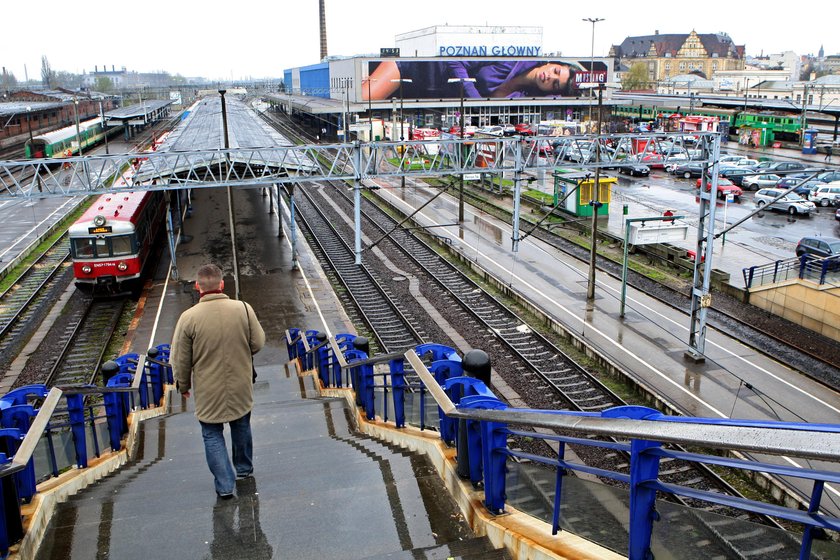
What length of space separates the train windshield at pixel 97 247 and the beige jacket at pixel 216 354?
56.5ft

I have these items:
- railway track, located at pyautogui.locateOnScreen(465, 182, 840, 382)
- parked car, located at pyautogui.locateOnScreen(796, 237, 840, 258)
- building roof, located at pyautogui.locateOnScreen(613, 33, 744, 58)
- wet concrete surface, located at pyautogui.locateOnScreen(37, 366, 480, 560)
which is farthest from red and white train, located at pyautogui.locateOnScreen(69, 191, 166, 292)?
building roof, located at pyautogui.locateOnScreen(613, 33, 744, 58)

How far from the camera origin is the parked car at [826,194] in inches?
1409

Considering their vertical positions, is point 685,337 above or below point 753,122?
below

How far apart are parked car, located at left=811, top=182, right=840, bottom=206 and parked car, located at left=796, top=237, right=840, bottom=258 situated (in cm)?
1358

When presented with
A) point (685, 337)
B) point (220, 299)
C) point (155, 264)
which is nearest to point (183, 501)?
point (220, 299)

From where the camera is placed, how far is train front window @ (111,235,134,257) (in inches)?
813

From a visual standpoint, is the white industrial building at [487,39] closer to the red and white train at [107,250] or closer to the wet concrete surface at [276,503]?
the red and white train at [107,250]

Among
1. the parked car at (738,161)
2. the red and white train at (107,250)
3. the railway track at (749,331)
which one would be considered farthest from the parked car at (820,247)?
the parked car at (738,161)

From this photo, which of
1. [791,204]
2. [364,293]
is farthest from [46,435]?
[791,204]

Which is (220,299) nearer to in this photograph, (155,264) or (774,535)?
(774,535)

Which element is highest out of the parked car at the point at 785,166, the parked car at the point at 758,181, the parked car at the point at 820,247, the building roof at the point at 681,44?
the building roof at the point at 681,44

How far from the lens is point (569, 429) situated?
3.38 metres

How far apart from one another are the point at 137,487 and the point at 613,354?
13.2m

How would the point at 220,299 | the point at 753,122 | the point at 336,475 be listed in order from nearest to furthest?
the point at 220,299 → the point at 336,475 → the point at 753,122
